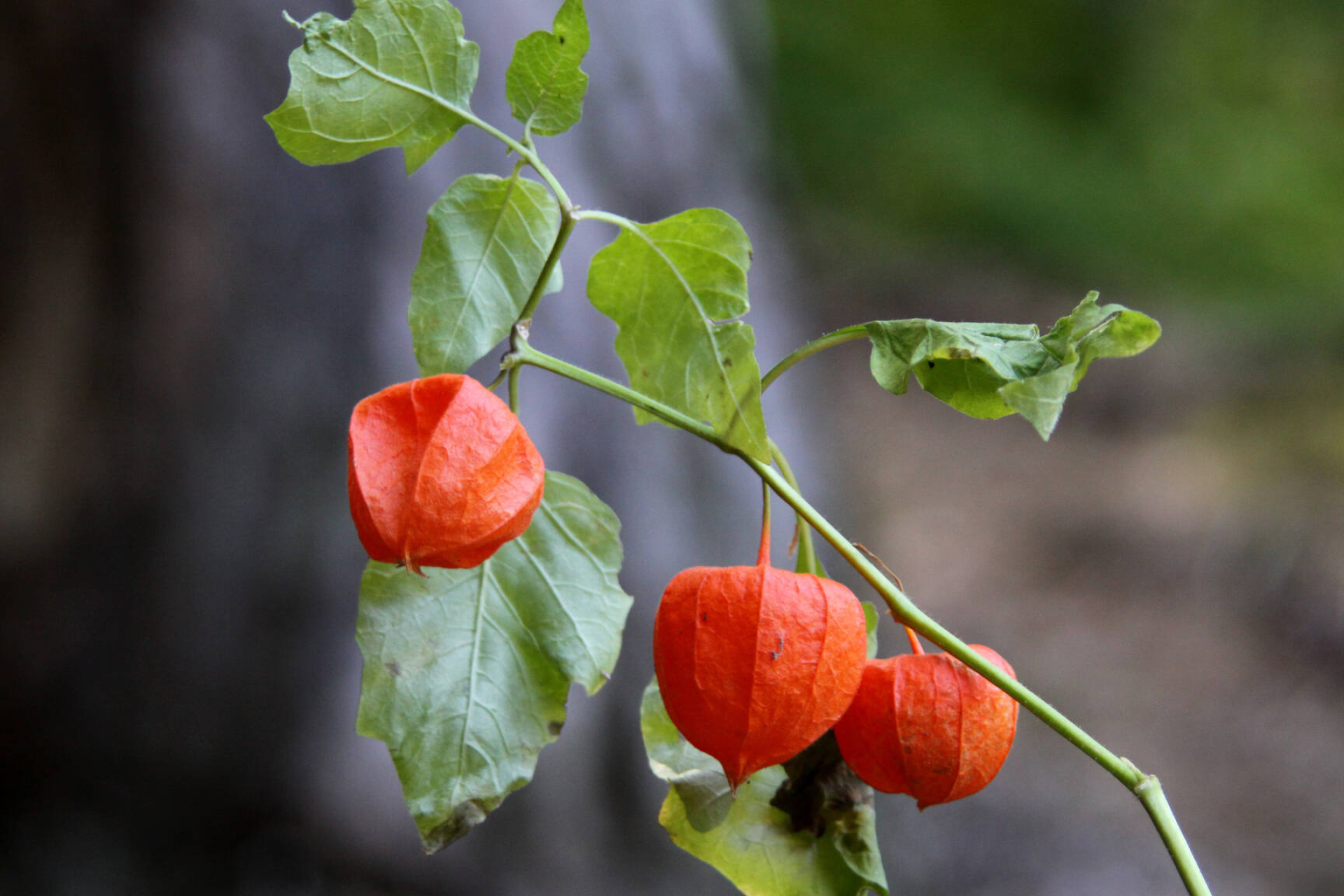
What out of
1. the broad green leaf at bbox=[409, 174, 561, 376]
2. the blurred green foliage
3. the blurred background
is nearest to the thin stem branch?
the broad green leaf at bbox=[409, 174, 561, 376]

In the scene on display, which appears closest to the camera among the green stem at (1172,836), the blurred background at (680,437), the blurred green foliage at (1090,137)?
the green stem at (1172,836)

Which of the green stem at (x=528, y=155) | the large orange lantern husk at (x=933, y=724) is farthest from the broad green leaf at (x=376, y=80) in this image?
the large orange lantern husk at (x=933, y=724)

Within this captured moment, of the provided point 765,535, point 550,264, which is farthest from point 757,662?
point 550,264

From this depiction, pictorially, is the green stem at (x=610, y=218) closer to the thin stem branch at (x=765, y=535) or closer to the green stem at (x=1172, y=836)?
the thin stem branch at (x=765, y=535)

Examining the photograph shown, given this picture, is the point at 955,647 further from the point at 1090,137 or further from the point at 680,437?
the point at 1090,137

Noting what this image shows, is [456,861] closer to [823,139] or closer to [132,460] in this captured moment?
[132,460]

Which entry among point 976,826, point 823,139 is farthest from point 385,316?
point 823,139

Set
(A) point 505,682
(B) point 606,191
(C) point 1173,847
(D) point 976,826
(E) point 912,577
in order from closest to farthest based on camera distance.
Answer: (C) point 1173,847
(A) point 505,682
(B) point 606,191
(D) point 976,826
(E) point 912,577

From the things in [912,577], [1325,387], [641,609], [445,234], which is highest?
[445,234]
